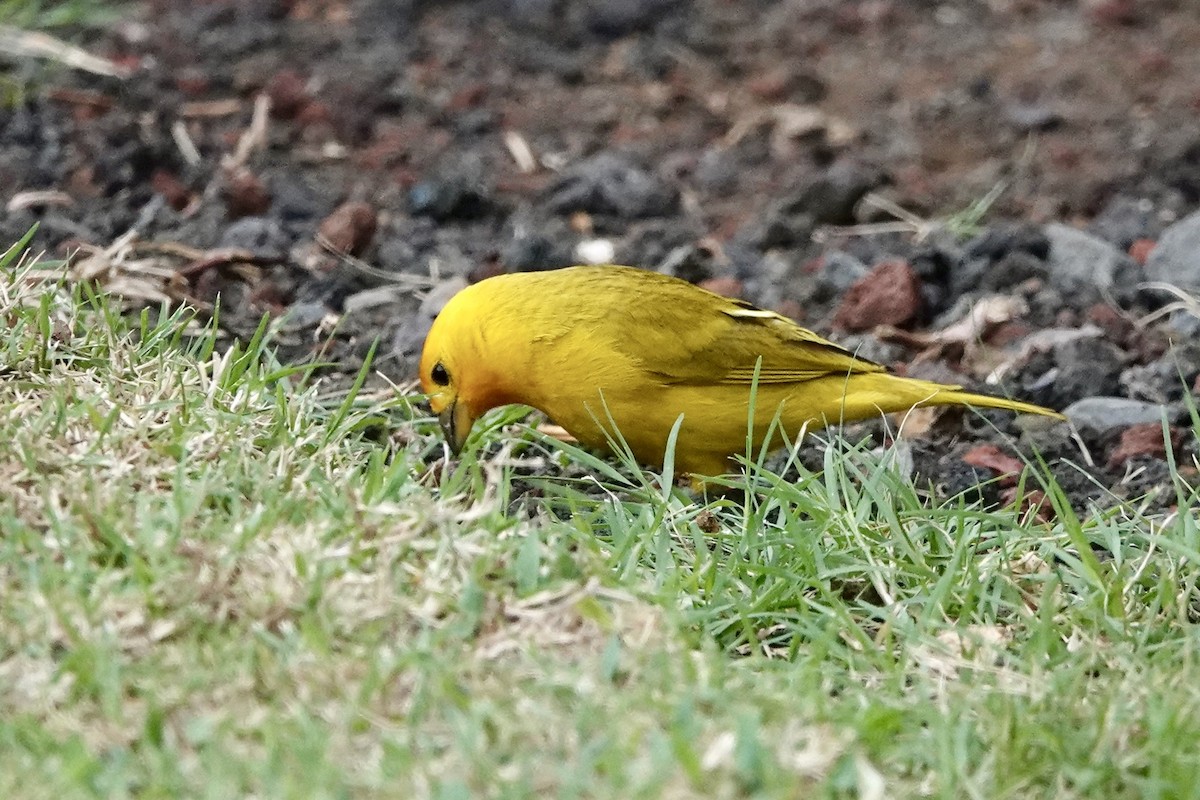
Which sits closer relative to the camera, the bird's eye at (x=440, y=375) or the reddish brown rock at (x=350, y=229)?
the bird's eye at (x=440, y=375)

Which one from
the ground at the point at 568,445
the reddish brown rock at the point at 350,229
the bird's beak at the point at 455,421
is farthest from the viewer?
the reddish brown rock at the point at 350,229

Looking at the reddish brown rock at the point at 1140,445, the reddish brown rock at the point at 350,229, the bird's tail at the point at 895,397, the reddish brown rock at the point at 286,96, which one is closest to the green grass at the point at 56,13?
the reddish brown rock at the point at 286,96

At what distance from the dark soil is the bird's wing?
16.7 inches

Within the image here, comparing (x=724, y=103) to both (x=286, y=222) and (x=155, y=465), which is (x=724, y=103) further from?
(x=155, y=465)

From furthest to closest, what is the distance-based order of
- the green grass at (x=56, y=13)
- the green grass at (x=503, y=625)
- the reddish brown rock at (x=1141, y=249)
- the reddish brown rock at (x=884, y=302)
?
the green grass at (x=56, y=13), the reddish brown rock at (x=1141, y=249), the reddish brown rock at (x=884, y=302), the green grass at (x=503, y=625)

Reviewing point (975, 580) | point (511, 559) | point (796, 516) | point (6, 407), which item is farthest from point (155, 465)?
point (975, 580)

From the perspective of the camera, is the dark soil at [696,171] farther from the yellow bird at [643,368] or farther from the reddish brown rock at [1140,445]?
the yellow bird at [643,368]

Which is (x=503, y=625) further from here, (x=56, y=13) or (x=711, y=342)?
(x=56, y=13)

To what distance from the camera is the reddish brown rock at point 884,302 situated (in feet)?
17.0

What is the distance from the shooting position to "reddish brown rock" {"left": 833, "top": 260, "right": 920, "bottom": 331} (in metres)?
5.18

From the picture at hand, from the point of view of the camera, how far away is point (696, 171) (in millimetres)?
6500

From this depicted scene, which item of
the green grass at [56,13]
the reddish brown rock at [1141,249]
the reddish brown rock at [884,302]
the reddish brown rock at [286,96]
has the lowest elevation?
the reddish brown rock at [1141,249]

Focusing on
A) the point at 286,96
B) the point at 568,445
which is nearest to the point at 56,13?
the point at 286,96

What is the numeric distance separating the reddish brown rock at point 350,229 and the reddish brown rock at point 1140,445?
2.65 metres
